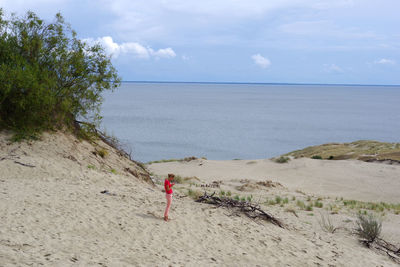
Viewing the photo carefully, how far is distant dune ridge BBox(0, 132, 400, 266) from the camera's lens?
23.7 feet

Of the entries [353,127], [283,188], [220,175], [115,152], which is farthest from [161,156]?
[353,127]

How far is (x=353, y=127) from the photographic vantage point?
271ft

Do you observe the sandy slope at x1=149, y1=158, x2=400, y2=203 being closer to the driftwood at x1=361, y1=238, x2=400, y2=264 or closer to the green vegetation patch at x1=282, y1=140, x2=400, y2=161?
→ the green vegetation patch at x1=282, y1=140, x2=400, y2=161

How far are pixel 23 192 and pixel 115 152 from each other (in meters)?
6.45

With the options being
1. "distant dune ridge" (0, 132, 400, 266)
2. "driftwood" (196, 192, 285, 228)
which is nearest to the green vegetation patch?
"distant dune ridge" (0, 132, 400, 266)

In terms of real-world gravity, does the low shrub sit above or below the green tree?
below

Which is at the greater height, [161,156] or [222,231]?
[222,231]

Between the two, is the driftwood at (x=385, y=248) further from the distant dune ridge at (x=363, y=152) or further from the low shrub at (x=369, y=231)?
the distant dune ridge at (x=363, y=152)

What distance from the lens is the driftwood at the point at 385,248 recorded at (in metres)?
10.1

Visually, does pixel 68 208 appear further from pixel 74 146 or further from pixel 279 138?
pixel 279 138

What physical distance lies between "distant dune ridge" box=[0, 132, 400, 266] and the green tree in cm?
85

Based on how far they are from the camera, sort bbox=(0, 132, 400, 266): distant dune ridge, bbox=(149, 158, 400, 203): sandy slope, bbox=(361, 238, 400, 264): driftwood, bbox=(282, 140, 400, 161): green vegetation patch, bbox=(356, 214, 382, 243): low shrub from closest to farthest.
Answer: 1. bbox=(0, 132, 400, 266): distant dune ridge
2. bbox=(361, 238, 400, 264): driftwood
3. bbox=(356, 214, 382, 243): low shrub
4. bbox=(149, 158, 400, 203): sandy slope
5. bbox=(282, 140, 400, 161): green vegetation patch

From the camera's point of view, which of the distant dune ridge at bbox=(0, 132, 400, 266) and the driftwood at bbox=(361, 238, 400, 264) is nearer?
the distant dune ridge at bbox=(0, 132, 400, 266)

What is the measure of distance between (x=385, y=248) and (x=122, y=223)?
7.01 metres
